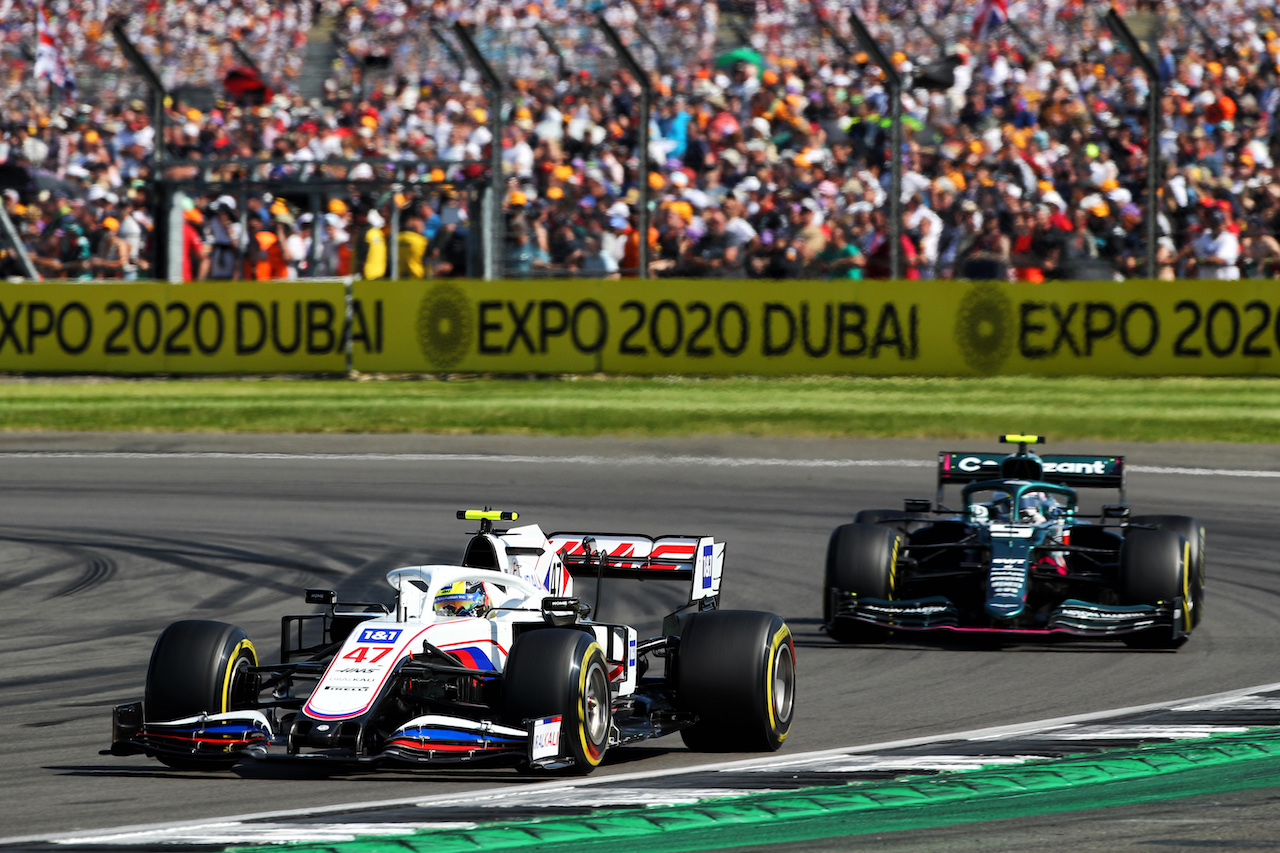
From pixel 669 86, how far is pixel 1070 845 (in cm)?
2166

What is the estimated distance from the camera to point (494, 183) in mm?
25234

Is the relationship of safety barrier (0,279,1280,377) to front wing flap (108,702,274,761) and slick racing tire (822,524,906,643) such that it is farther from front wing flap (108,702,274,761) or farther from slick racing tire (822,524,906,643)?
front wing flap (108,702,274,761)

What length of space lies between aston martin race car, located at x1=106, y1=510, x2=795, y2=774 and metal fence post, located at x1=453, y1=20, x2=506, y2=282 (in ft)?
58.6

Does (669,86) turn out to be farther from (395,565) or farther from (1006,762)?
(1006,762)

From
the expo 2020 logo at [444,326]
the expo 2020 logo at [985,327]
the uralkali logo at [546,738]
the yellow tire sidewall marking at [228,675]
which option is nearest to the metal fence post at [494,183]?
the expo 2020 logo at [444,326]

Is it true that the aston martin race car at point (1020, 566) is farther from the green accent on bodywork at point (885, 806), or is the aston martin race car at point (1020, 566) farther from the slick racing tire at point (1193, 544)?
the green accent on bodywork at point (885, 806)

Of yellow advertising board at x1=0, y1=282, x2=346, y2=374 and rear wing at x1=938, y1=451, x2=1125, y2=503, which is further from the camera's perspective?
yellow advertising board at x1=0, y1=282, x2=346, y2=374

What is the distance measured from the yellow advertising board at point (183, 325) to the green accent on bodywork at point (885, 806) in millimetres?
19183

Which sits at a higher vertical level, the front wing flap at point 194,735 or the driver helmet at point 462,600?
the driver helmet at point 462,600

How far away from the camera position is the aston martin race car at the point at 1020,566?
9.77 metres

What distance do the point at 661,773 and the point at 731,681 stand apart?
0.51 m

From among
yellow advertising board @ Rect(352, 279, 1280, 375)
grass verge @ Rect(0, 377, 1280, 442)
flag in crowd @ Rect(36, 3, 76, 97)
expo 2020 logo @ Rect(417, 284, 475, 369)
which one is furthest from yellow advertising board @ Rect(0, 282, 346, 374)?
flag in crowd @ Rect(36, 3, 76, 97)

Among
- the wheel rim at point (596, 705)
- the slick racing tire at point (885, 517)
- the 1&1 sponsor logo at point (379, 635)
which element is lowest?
the wheel rim at point (596, 705)

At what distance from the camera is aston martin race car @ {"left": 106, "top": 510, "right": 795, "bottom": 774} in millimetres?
6293
